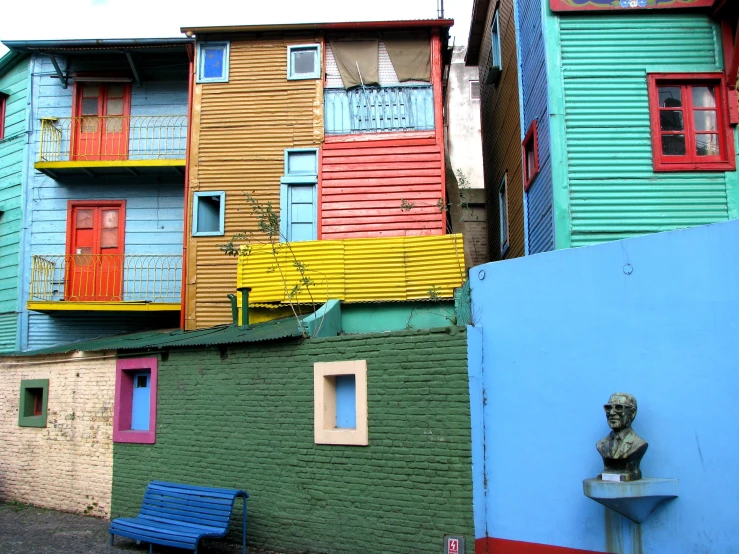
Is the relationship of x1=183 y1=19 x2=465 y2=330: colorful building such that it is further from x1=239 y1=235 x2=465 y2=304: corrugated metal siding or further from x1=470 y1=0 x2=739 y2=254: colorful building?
x1=470 y1=0 x2=739 y2=254: colorful building

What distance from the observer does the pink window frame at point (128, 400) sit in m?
10.6

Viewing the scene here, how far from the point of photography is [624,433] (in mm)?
5992

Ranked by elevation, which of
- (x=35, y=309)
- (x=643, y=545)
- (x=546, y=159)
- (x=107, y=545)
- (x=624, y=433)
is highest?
(x=546, y=159)

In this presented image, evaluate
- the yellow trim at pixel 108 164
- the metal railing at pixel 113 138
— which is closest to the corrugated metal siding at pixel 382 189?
the yellow trim at pixel 108 164

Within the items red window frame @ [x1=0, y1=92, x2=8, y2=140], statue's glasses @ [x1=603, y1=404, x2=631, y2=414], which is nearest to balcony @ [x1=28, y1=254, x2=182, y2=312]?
red window frame @ [x1=0, y1=92, x2=8, y2=140]

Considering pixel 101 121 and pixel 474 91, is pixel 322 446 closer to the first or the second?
pixel 101 121

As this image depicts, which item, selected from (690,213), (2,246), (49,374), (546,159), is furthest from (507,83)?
(2,246)

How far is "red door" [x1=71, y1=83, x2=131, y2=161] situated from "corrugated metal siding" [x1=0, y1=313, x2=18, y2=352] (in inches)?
141

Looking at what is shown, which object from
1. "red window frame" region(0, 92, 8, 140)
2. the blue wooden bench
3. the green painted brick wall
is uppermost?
"red window frame" region(0, 92, 8, 140)

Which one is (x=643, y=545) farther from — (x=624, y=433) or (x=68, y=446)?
(x=68, y=446)

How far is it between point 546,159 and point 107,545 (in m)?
7.68

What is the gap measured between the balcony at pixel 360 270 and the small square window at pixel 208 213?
1.66 meters

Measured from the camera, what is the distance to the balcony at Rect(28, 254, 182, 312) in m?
14.9

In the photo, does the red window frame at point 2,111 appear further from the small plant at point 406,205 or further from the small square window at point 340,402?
the small square window at point 340,402
